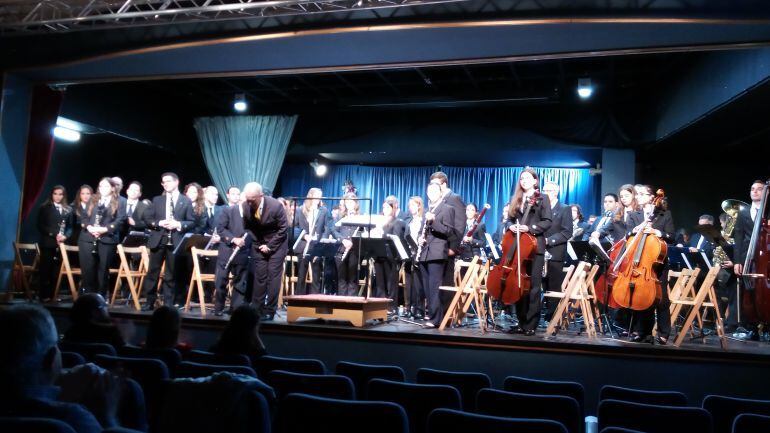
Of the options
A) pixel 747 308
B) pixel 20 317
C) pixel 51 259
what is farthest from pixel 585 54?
pixel 51 259

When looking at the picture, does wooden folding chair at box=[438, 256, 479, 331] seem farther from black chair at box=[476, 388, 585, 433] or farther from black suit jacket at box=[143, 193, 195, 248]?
black chair at box=[476, 388, 585, 433]

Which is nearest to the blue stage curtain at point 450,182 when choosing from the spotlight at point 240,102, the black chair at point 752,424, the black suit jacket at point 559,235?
the spotlight at point 240,102

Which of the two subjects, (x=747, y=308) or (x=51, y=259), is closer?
(x=747, y=308)

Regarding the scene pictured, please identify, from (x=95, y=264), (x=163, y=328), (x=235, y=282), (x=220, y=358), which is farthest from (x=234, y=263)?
(x=220, y=358)

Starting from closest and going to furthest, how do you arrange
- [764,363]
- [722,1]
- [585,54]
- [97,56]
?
1. [764,363]
2. [722,1]
3. [585,54]
4. [97,56]

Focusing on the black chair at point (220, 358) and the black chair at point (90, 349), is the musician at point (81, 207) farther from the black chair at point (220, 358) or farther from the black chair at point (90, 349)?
the black chair at point (220, 358)

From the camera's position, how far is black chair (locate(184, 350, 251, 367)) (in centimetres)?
367

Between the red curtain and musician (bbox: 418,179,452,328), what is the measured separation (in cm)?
661

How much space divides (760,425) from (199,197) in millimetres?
A: 7849

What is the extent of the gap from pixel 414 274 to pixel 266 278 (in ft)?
7.26

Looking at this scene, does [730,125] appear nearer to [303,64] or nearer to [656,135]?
[656,135]

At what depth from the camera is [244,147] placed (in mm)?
13766

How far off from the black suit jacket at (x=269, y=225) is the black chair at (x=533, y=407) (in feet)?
15.5

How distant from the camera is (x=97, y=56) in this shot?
8898mm
